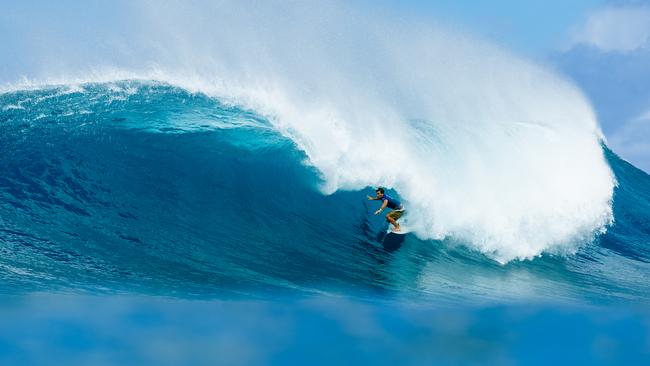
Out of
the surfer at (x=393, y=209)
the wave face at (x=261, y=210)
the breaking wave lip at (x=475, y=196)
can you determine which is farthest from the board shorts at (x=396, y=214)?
the breaking wave lip at (x=475, y=196)

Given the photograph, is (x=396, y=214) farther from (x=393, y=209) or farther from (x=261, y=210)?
(x=261, y=210)

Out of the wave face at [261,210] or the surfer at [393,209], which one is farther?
the surfer at [393,209]

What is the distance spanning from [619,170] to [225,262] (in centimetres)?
2007

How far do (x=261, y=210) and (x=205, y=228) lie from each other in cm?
154

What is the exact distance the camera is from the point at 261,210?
10023 millimetres

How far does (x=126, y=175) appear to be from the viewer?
1001cm

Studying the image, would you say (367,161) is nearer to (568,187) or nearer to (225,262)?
(225,262)

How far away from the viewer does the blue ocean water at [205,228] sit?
6977mm

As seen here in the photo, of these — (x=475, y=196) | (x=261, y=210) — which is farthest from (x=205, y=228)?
(x=475, y=196)

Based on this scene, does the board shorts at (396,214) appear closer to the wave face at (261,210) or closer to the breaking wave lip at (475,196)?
the wave face at (261,210)

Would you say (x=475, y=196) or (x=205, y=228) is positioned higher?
(x=475, y=196)

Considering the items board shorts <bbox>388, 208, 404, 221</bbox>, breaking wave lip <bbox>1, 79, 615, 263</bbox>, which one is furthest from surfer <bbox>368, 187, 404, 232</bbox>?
breaking wave lip <bbox>1, 79, 615, 263</bbox>

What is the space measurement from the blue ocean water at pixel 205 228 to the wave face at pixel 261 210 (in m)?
0.04

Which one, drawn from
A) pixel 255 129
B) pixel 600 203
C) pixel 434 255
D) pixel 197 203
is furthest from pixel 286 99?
pixel 600 203
